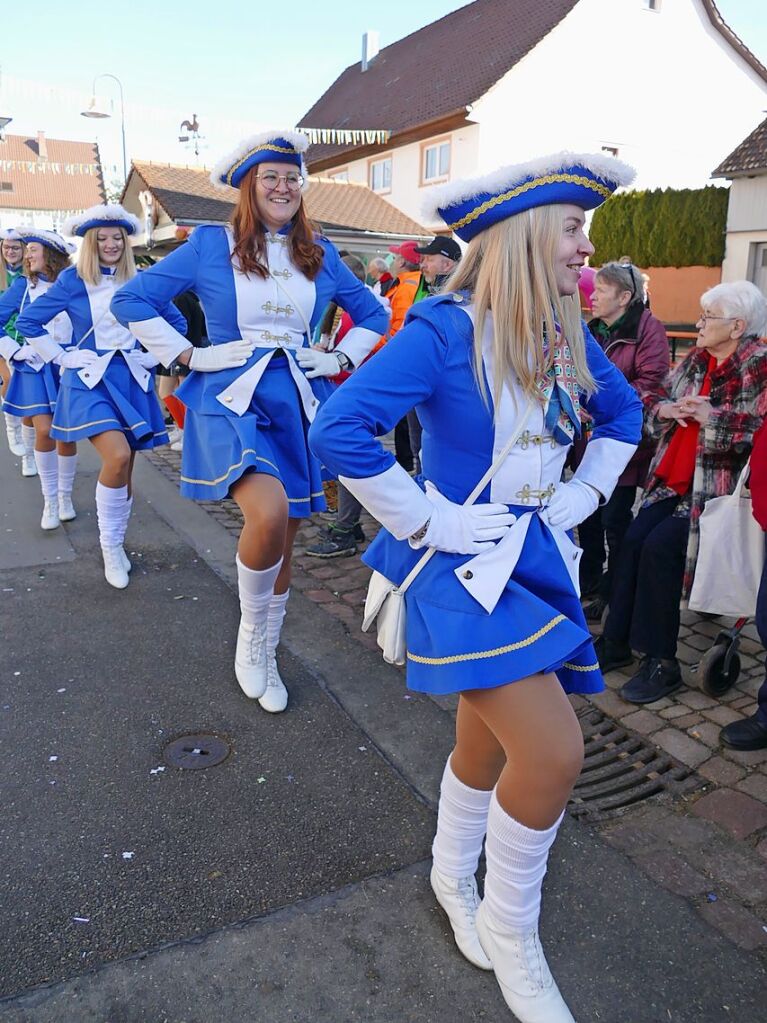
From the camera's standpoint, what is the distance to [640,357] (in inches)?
173

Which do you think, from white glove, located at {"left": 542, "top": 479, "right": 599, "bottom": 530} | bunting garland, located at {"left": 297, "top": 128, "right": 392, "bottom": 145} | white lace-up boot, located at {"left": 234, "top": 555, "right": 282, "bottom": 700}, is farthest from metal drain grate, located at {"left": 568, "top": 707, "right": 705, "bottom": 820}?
bunting garland, located at {"left": 297, "top": 128, "right": 392, "bottom": 145}

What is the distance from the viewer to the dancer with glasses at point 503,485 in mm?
1888

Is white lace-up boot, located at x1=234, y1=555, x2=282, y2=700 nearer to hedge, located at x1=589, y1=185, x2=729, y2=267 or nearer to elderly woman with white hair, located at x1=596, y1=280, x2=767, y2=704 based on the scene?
elderly woman with white hair, located at x1=596, y1=280, x2=767, y2=704

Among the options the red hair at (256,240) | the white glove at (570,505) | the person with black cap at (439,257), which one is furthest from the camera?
the person with black cap at (439,257)

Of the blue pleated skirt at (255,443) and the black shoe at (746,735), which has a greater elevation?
the blue pleated skirt at (255,443)

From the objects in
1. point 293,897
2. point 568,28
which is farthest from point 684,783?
→ point 568,28

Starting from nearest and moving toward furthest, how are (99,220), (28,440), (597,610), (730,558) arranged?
(730,558)
(597,610)
(99,220)
(28,440)

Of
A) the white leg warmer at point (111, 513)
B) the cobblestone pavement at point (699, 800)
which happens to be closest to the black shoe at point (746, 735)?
the cobblestone pavement at point (699, 800)

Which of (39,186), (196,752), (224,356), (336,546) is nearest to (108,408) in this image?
(336,546)

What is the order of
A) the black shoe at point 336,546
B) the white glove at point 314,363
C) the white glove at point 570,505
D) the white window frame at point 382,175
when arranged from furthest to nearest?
the white window frame at point 382,175, the black shoe at point 336,546, the white glove at point 314,363, the white glove at point 570,505

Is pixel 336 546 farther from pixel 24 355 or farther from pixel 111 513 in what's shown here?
pixel 24 355

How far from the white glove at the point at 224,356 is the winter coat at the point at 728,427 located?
78.0 inches

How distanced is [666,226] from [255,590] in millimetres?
20509

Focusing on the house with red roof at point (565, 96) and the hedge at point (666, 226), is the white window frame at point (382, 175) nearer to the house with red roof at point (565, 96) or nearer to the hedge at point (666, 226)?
the house with red roof at point (565, 96)
